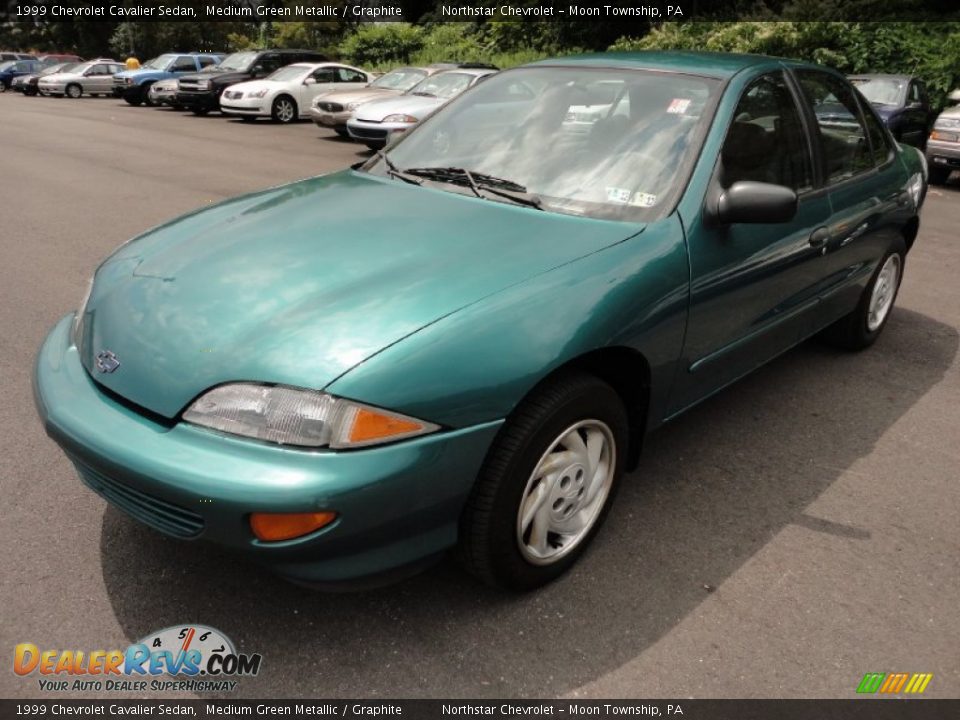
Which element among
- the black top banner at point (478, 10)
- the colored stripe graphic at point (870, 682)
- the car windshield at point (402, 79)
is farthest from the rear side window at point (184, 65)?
the colored stripe graphic at point (870, 682)

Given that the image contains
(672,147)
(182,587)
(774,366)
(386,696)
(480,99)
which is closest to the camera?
(386,696)

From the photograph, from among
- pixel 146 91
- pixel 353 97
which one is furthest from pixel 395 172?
pixel 146 91

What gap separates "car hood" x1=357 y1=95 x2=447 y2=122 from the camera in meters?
12.6

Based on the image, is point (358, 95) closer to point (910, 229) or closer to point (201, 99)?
point (201, 99)

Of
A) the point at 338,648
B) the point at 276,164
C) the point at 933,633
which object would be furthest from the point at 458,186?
the point at 276,164

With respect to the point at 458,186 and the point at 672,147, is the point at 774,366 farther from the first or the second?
the point at 458,186

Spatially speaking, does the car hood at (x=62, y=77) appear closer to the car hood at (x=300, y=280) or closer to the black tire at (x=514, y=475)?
the car hood at (x=300, y=280)

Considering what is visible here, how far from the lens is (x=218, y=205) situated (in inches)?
127

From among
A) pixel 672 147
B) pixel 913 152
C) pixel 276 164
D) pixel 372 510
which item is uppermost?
pixel 672 147

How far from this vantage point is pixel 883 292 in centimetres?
478

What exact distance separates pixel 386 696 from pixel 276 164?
10.5 meters

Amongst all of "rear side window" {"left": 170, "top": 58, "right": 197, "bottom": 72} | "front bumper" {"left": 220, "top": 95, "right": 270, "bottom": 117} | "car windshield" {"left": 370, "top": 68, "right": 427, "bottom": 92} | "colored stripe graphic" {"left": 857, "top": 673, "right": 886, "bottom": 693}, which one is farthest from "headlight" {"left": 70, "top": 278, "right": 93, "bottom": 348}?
"rear side window" {"left": 170, "top": 58, "right": 197, "bottom": 72}

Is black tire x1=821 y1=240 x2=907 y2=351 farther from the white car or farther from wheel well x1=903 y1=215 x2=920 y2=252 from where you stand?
the white car

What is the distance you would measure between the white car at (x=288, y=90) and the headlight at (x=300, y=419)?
1611 centimetres
